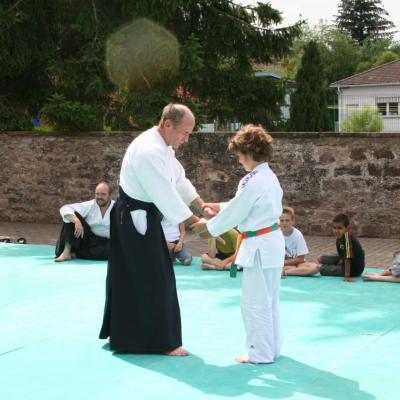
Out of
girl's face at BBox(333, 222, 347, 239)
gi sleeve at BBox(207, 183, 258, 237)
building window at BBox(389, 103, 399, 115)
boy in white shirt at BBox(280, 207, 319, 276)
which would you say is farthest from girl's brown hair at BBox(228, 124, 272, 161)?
building window at BBox(389, 103, 399, 115)

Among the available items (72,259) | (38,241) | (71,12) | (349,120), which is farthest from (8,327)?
(349,120)

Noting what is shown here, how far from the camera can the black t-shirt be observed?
29.1 feet

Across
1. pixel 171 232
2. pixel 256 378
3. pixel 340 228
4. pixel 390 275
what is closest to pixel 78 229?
pixel 171 232

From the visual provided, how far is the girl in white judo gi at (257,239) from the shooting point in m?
5.45

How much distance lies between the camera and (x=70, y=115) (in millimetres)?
14922

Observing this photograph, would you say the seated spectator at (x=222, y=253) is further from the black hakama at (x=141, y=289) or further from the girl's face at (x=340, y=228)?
the black hakama at (x=141, y=289)

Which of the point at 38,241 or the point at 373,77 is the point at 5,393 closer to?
the point at 38,241

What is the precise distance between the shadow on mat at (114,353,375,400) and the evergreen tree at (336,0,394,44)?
83.6 metres

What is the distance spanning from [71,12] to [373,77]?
28.8 meters

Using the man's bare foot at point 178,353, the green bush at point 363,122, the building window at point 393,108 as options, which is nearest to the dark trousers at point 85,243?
the man's bare foot at point 178,353

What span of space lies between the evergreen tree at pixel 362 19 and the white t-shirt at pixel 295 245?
261 ft

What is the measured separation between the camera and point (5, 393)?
4926 mm

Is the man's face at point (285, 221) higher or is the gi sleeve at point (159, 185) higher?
the gi sleeve at point (159, 185)

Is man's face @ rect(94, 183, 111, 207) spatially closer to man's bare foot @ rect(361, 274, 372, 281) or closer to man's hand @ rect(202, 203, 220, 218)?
man's bare foot @ rect(361, 274, 372, 281)
